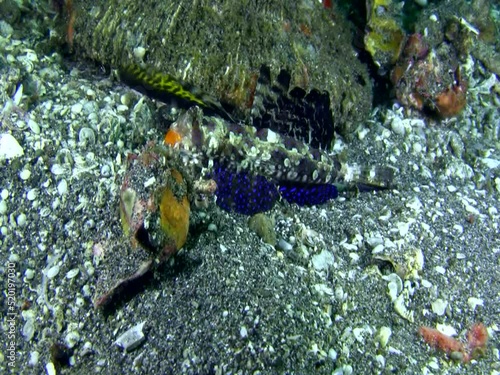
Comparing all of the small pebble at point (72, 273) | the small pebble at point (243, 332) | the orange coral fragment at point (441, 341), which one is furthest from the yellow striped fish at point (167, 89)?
the orange coral fragment at point (441, 341)

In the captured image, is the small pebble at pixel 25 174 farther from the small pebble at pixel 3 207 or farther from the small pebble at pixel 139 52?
the small pebble at pixel 139 52

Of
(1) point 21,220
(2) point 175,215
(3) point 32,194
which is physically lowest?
(1) point 21,220

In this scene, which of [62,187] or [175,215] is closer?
[175,215]

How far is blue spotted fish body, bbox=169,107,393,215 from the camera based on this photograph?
382 cm

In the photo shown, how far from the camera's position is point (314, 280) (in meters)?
3.38

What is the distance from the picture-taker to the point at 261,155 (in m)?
4.16

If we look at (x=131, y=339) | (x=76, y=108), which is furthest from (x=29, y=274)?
(x=76, y=108)

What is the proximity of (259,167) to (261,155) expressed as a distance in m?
0.13

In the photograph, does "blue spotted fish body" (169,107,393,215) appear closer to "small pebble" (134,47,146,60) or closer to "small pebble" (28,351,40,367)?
"small pebble" (134,47,146,60)

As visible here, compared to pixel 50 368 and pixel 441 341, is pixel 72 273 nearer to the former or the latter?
pixel 50 368

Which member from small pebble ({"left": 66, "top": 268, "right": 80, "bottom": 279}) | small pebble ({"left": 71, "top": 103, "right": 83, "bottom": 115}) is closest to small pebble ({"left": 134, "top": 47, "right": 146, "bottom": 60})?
small pebble ({"left": 71, "top": 103, "right": 83, "bottom": 115})

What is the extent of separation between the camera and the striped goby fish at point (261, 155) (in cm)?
382

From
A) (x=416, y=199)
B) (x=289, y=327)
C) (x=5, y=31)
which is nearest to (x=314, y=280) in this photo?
(x=289, y=327)

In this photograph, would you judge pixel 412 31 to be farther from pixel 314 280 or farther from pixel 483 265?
pixel 314 280
